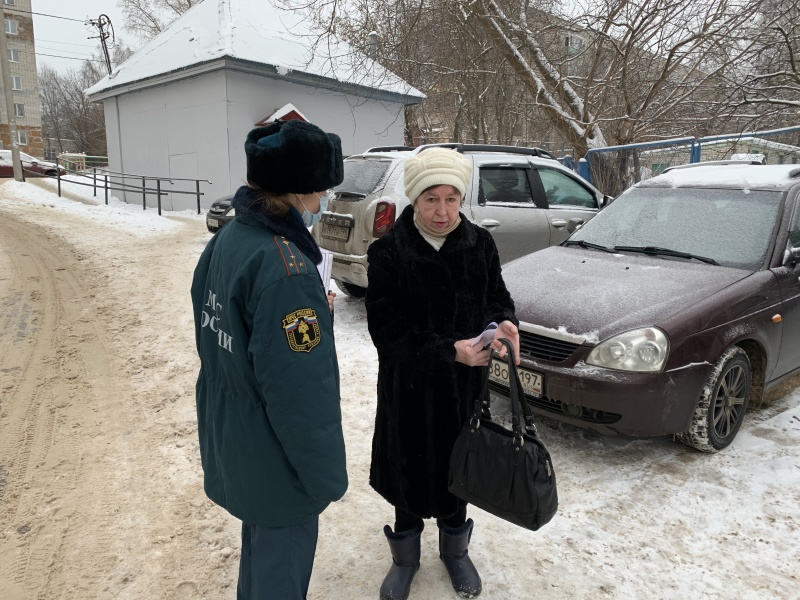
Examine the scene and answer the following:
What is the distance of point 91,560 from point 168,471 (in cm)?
78

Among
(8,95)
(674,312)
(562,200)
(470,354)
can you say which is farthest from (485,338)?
(8,95)

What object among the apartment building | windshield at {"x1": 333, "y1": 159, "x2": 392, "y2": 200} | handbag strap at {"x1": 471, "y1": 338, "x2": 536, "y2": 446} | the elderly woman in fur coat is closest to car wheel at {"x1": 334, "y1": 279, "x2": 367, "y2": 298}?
windshield at {"x1": 333, "y1": 159, "x2": 392, "y2": 200}

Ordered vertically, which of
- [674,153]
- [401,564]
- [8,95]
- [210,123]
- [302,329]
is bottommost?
[401,564]

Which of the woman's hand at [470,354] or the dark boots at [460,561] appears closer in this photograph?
the woman's hand at [470,354]

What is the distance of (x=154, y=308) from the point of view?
22.0 feet

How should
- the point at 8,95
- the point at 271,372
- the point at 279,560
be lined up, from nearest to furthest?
the point at 271,372, the point at 279,560, the point at 8,95

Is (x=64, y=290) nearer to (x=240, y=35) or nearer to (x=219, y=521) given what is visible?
(x=219, y=521)

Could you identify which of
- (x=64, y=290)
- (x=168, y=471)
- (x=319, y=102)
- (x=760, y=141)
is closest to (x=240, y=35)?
(x=319, y=102)

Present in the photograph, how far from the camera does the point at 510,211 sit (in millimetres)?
6355

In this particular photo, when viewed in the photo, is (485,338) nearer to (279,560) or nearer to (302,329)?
(302,329)

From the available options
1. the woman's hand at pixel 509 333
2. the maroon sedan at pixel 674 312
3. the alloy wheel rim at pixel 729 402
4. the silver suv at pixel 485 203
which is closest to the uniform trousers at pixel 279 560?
the woman's hand at pixel 509 333

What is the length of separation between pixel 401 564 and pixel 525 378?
145 centimetres

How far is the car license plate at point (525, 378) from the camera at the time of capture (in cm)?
340

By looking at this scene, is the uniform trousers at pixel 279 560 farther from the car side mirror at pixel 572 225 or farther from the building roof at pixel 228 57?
the building roof at pixel 228 57
